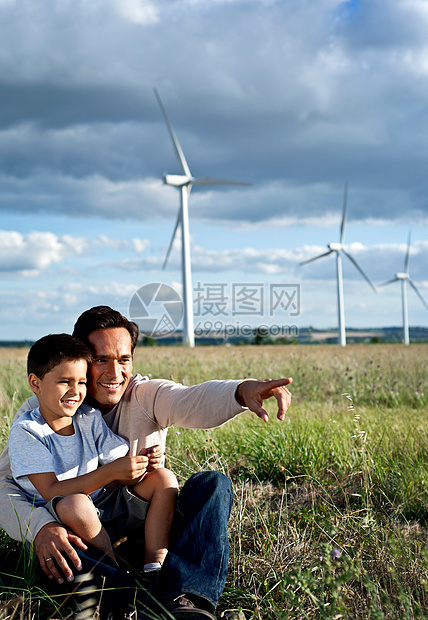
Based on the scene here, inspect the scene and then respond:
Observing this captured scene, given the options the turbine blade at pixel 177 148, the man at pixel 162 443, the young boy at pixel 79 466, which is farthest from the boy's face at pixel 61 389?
the turbine blade at pixel 177 148

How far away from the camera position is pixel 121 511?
336cm

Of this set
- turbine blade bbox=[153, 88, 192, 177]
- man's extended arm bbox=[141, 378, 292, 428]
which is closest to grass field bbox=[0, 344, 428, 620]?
man's extended arm bbox=[141, 378, 292, 428]

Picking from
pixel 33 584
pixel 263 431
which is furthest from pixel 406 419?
pixel 33 584

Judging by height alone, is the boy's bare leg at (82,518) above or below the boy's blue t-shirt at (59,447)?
below

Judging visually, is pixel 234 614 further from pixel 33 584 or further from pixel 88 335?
pixel 88 335

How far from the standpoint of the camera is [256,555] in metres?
3.55

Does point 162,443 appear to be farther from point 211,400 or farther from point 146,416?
point 211,400

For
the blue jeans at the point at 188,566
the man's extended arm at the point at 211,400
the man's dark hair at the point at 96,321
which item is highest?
the man's dark hair at the point at 96,321

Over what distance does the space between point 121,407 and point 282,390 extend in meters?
1.14

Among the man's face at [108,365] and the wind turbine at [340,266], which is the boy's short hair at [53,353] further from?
the wind turbine at [340,266]

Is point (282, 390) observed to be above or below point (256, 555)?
above

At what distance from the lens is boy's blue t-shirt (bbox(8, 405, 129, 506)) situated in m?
3.08

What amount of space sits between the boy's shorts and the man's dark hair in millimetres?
876

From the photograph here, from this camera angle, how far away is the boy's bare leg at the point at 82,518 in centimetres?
292
